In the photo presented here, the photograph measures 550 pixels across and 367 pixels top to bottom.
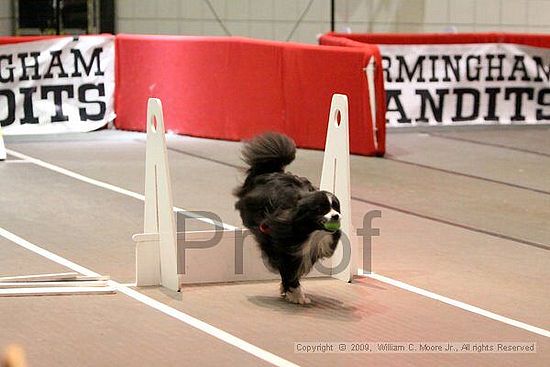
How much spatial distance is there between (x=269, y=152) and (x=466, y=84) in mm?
9217

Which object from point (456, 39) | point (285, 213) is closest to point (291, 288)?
point (285, 213)

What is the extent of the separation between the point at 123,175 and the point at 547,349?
633cm

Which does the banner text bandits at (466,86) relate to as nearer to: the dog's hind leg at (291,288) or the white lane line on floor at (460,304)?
the white lane line on floor at (460,304)

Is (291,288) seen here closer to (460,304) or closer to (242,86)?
(460,304)

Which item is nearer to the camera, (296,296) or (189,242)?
(296,296)

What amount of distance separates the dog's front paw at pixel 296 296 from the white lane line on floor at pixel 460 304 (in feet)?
2.52

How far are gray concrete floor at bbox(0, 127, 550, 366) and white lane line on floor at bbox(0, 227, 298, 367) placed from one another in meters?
0.06

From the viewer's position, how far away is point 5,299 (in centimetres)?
636

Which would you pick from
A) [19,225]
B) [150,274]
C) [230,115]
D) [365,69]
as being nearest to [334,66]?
[365,69]

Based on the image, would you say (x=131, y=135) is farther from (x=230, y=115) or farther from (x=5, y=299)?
(x=5, y=299)

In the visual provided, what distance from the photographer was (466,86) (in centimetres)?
1518

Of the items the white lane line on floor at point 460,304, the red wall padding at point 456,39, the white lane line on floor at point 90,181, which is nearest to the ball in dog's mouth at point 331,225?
the white lane line on floor at point 460,304

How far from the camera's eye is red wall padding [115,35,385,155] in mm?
12594

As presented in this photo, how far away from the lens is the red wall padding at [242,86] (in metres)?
12.6
